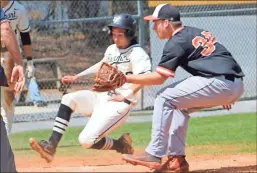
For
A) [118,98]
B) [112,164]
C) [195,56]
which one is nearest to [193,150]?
[112,164]

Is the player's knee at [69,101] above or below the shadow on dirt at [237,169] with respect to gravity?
above

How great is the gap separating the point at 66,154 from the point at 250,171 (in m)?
3.27

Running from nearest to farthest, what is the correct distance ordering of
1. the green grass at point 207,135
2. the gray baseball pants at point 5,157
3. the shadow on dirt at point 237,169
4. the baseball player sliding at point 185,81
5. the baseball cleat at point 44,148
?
the gray baseball pants at point 5,157 < the baseball player sliding at point 185,81 < the shadow on dirt at point 237,169 < the baseball cleat at point 44,148 < the green grass at point 207,135

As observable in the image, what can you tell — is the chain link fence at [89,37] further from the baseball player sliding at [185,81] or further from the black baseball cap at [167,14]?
the baseball player sliding at [185,81]

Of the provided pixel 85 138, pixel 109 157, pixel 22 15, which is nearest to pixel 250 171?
pixel 85 138

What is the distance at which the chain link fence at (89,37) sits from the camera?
1512 cm

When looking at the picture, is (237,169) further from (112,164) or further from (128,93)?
(112,164)

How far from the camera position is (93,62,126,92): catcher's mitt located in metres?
6.70

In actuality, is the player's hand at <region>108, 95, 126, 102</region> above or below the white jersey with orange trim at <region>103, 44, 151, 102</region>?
below

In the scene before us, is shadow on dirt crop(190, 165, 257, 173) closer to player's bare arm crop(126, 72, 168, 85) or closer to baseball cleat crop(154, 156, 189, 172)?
baseball cleat crop(154, 156, 189, 172)

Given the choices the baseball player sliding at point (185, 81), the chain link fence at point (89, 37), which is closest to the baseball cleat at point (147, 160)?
the baseball player sliding at point (185, 81)

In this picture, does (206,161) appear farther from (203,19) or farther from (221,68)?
(203,19)

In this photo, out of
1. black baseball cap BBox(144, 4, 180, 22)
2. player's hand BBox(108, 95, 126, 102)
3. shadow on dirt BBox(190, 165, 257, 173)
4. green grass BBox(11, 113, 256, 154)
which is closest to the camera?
black baseball cap BBox(144, 4, 180, 22)

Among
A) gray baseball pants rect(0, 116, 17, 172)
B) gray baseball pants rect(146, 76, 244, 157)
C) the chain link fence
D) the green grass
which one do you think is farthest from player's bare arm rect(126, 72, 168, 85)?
the chain link fence
